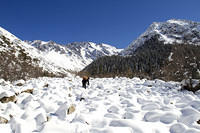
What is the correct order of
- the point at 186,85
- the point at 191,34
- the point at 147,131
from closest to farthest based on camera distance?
1. the point at 147,131
2. the point at 186,85
3. the point at 191,34

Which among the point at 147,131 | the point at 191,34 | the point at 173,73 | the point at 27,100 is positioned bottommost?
the point at 147,131

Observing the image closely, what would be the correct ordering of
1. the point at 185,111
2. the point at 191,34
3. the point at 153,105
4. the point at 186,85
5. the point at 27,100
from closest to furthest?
the point at 185,111
the point at 153,105
the point at 27,100
the point at 186,85
the point at 191,34

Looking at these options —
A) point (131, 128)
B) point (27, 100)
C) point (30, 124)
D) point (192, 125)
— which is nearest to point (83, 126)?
point (131, 128)

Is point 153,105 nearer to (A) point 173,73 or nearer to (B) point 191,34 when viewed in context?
(A) point 173,73

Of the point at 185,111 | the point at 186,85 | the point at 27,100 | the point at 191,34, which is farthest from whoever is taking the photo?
the point at 191,34

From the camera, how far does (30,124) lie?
3082 millimetres

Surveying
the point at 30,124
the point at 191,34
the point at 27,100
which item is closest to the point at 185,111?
the point at 30,124

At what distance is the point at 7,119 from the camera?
3168 mm

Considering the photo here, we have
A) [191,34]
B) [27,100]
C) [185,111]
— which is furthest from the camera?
[191,34]

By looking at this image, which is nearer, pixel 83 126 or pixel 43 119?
pixel 83 126

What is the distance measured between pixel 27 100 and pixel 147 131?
4.00 metres

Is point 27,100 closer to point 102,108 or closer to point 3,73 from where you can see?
point 102,108

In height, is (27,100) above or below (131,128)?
above

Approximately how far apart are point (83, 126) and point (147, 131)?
4.44 ft
